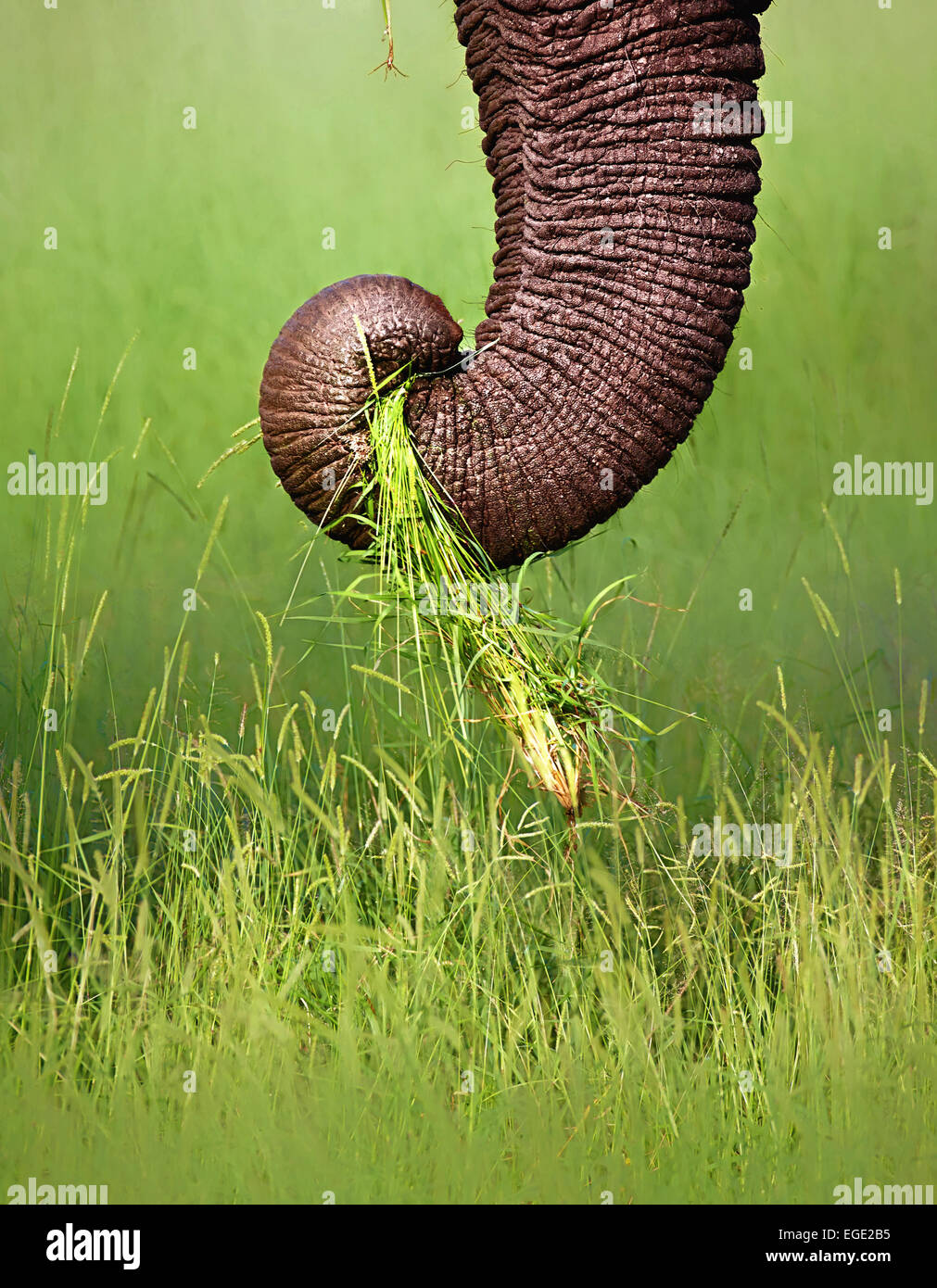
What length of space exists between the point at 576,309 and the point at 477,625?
44 centimetres

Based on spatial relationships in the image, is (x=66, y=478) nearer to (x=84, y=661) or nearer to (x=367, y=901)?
(x=84, y=661)

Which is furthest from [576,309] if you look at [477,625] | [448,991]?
[448,991]

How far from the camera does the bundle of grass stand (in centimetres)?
183

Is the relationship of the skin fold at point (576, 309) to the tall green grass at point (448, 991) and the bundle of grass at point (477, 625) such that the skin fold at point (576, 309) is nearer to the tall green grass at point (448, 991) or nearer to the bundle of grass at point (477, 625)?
the bundle of grass at point (477, 625)

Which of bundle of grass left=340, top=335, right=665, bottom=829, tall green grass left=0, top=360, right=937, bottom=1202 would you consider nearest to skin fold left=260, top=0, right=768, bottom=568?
bundle of grass left=340, top=335, right=665, bottom=829

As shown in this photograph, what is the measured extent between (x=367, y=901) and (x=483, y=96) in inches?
43.0

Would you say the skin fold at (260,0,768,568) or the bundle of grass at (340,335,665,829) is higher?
the skin fold at (260,0,768,568)

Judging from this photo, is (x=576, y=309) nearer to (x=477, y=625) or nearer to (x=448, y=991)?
(x=477, y=625)

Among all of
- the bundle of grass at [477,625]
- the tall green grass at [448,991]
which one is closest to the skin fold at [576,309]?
the bundle of grass at [477,625]

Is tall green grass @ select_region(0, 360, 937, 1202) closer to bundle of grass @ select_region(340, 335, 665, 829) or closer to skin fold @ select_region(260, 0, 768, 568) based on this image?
bundle of grass @ select_region(340, 335, 665, 829)

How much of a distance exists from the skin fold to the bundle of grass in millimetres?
34

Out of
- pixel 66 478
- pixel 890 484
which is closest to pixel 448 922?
pixel 66 478

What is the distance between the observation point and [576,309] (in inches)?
72.2

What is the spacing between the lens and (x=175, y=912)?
207 cm
